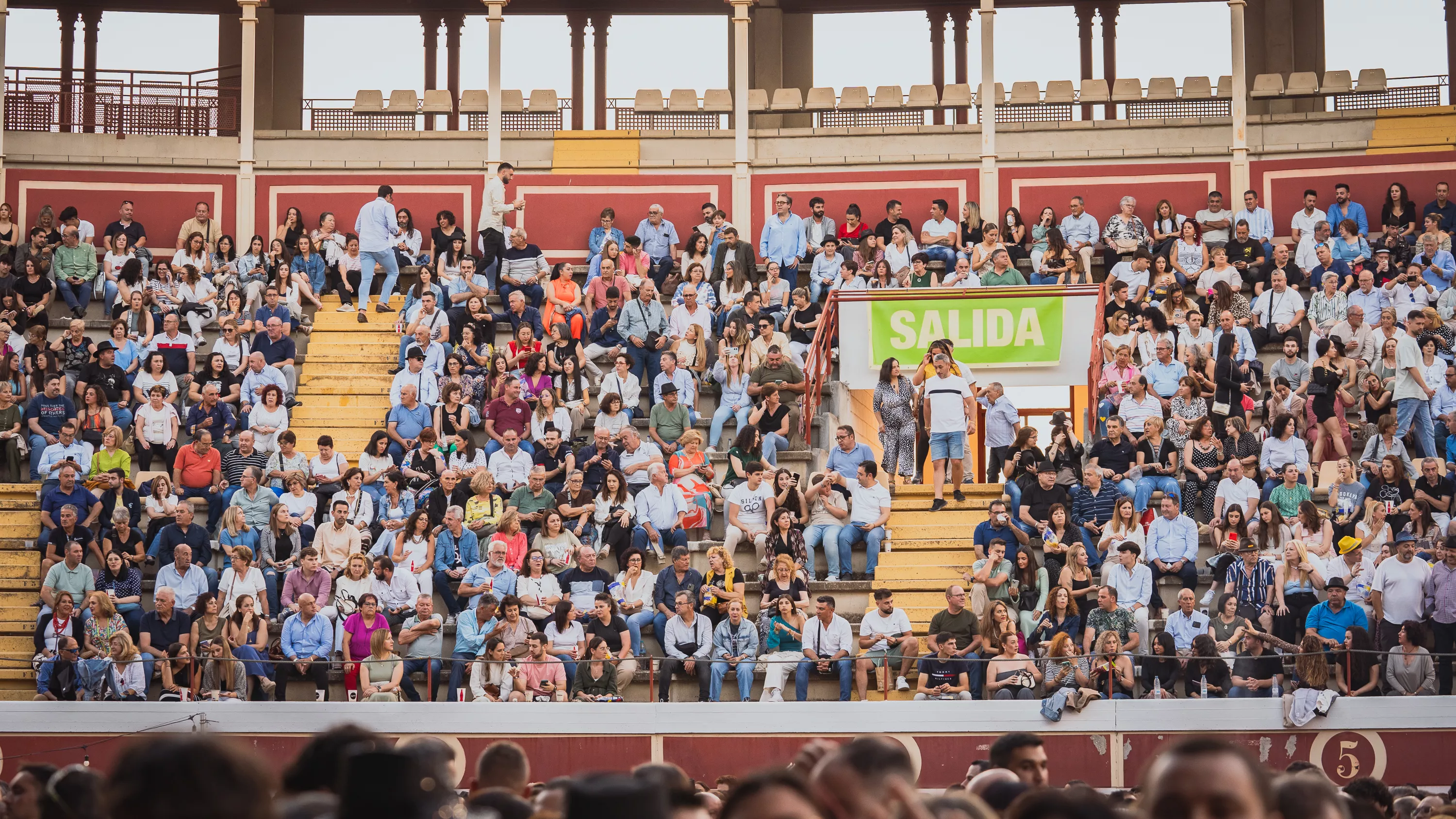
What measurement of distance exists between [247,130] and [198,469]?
9.18 m

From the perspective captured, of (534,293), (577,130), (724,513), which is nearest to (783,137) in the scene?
(577,130)

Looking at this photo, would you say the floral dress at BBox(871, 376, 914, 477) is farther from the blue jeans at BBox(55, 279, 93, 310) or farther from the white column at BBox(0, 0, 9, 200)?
the white column at BBox(0, 0, 9, 200)

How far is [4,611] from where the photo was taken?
1855 cm

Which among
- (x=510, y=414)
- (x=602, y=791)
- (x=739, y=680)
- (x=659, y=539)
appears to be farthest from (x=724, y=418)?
(x=602, y=791)

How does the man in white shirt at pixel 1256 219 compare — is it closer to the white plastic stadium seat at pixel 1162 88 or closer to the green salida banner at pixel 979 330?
the white plastic stadium seat at pixel 1162 88

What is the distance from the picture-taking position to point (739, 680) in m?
16.2

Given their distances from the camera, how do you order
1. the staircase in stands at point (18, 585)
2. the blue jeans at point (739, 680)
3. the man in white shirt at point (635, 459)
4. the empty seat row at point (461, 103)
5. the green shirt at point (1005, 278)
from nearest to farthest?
the blue jeans at point (739, 680) → the staircase in stands at point (18, 585) → the man in white shirt at point (635, 459) → the green shirt at point (1005, 278) → the empty seat row at point (461, 103)

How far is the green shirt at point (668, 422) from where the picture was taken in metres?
19.9

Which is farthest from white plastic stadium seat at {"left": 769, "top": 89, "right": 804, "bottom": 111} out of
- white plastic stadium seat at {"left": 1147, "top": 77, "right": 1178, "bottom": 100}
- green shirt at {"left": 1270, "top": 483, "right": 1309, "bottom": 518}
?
green shirt at {"left": 1270, "top": 483, "right": 1309, "bottom": 518}

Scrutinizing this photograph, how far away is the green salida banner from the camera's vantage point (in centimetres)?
2100

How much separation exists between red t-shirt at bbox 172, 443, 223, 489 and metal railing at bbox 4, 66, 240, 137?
938 cm

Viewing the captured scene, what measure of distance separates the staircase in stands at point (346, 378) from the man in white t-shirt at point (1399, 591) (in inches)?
447

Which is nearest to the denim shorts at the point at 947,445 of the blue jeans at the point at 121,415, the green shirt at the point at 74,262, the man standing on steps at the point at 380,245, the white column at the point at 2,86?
the man standing on steps at the point at 380,245

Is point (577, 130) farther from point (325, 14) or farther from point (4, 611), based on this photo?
point (4, 611)
